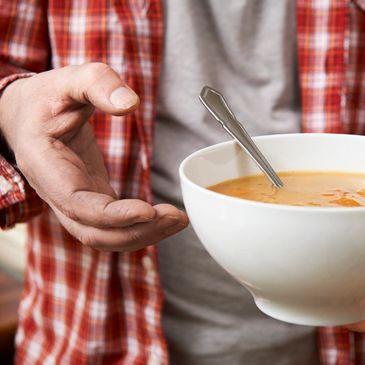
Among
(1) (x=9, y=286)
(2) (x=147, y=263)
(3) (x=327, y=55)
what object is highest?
(3) (x=327, y=55)

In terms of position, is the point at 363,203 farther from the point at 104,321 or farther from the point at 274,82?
the point at 104,321

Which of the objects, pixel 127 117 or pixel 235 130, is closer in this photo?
pixel 235 130

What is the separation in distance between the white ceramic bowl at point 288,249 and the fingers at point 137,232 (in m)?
0.04

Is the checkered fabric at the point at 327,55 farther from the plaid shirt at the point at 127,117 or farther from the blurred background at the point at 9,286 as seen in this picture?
the blurred background at the point at 9,286

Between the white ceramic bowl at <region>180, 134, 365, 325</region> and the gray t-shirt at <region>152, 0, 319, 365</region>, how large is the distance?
1.17ft

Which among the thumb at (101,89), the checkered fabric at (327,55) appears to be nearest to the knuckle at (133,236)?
the thumb at (101,89)

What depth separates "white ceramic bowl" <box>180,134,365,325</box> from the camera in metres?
0.53

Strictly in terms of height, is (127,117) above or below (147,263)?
above

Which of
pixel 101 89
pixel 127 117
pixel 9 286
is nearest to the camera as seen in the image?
pixel 101 89

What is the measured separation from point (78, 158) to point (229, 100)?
36 cm

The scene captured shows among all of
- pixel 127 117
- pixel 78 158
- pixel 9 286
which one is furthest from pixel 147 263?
pixel 9 286

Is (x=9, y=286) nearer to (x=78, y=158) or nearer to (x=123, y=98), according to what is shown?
(x=78, y=158)

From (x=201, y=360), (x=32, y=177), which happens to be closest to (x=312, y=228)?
(x=32, y=177)

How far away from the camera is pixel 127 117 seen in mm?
1015
